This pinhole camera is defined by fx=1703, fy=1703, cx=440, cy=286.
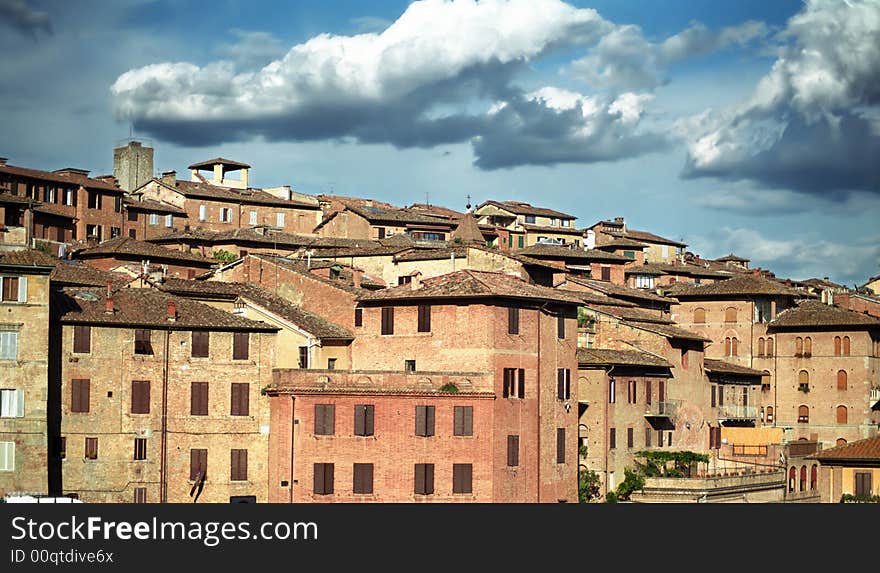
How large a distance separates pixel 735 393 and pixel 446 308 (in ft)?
89.2

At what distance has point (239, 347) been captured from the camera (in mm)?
67000

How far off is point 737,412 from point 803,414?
36.7ft

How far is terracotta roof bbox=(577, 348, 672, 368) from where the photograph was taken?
74.6 meters

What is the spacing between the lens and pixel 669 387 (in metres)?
80.3

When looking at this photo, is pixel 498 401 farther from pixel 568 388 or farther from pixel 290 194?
pixel 290 194

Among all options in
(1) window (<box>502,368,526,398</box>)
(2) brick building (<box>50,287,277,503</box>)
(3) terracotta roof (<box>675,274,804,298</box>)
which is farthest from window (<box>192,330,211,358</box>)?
(3) terracotta roof (<box>675,274,804,298</box>)

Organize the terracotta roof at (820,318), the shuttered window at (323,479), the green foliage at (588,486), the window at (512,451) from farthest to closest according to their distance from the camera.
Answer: the terracotta roof at (820,318), the green foliage at (588,486), the window at (512,451), the shuttered window at (323,479)

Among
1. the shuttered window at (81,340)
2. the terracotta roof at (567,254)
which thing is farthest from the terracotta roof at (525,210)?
the shuttered window at (81,340)

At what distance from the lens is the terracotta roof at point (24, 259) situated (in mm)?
61719

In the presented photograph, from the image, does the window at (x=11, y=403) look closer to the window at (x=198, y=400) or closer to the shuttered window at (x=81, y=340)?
the shuttered window at (x=81, y=340)

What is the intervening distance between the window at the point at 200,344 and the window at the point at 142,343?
174cm

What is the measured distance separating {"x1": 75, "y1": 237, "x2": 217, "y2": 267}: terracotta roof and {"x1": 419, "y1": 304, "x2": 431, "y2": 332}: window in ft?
97.3

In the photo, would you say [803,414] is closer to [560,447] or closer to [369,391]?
[560,447]

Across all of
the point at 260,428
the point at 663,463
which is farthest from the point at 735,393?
the point at 260,428
